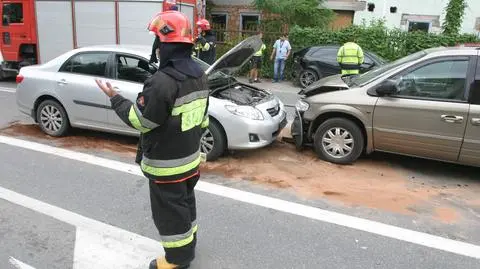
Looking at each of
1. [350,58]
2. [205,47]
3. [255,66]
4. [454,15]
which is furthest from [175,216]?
[454,15]

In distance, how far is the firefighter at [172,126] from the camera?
2.91m

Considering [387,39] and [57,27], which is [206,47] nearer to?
[57,27]

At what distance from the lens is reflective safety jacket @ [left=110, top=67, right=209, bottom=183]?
2902mm

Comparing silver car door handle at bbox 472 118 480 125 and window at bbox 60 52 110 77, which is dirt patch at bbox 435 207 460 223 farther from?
window at bbox 60 52 110 77

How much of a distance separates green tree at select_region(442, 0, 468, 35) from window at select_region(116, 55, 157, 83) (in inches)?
554

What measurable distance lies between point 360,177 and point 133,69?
3.44m

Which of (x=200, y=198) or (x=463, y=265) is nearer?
(x=463, y=265)

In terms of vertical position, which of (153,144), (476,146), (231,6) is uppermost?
(231,6)

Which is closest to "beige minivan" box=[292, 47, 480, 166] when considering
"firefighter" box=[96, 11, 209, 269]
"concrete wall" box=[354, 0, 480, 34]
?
"firefighter" box=[96, 11, 209, 269]

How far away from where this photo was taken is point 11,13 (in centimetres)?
1382

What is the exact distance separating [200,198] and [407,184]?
2496 millimetres

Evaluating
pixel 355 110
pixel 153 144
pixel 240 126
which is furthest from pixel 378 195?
pixel 153 144

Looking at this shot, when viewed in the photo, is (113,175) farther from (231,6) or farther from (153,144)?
(231,6)

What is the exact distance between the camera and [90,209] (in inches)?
179
